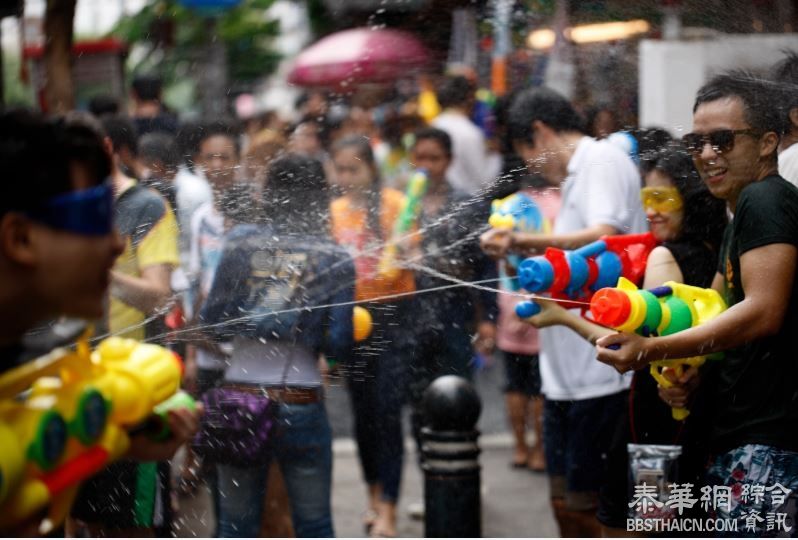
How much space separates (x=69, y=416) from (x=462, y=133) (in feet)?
18.5

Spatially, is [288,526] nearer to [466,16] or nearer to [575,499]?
[575,499]

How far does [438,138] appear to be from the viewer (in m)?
6.36

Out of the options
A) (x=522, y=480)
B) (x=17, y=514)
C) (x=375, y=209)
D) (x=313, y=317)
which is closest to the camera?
(x=17, y=514)

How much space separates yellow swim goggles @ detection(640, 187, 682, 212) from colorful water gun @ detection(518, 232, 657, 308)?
0.59 feet

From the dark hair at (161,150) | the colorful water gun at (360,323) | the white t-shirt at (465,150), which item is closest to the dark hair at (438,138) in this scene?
the white t-shirt at (465,150)

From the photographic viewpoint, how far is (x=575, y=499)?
4730 mm

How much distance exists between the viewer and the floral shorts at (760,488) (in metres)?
3.51

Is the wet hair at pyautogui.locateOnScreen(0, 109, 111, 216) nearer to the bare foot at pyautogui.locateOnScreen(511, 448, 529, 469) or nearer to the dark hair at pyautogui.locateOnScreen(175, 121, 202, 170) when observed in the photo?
the dark hair at pyautogui.locateOnScreen(175, 121, 202, 170)

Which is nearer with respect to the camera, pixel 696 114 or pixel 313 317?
pixel 696 114

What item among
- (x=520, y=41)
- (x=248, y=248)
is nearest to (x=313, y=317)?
(x=248, y=248)

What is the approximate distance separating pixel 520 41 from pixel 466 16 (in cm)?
37

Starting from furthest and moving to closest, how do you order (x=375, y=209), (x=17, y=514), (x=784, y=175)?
(x=375, y=209), (x=784, y=175), (x=17, y=514)

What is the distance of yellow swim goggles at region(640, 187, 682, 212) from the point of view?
4094mm

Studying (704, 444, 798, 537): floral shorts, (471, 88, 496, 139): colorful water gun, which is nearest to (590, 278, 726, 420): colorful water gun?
(704, 444, 798, 537): floral shorts
